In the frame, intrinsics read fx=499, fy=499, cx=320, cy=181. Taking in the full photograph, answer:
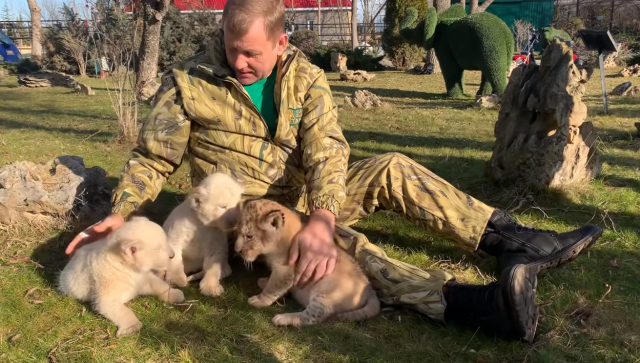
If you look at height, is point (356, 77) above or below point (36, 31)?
below

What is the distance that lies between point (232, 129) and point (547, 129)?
→ 11.8 feet

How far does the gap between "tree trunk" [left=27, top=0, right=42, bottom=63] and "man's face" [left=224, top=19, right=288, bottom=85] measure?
23483 mm

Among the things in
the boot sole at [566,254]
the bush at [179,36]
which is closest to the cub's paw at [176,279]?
the boot sole at [566,254]

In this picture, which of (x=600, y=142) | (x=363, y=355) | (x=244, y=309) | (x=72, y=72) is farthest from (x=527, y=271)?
(x=72, y=72)

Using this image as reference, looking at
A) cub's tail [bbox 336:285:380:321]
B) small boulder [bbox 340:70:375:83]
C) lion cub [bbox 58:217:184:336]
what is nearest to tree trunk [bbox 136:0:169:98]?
small boulder [bbox 340:70:375:83]

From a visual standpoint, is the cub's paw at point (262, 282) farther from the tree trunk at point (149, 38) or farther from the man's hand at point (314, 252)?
the tree trunk at point (149, 38)

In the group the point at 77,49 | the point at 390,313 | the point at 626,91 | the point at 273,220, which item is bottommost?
the point at 390,313

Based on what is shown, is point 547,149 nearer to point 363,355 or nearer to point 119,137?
point 363,355

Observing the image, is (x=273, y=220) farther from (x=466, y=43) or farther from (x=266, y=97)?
(x=466, y=43)

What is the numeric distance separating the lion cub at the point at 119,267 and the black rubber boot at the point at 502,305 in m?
1.84

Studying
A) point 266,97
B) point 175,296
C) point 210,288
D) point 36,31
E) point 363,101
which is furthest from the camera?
point 36,31

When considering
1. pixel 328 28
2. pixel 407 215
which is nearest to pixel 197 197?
pixel 407 215

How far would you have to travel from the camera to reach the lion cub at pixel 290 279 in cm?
305

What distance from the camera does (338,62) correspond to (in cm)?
2078
